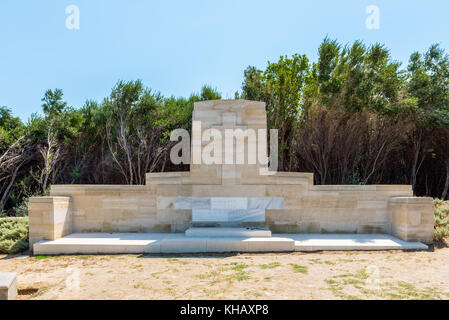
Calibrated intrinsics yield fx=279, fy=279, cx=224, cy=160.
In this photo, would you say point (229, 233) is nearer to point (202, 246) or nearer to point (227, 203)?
point (202, 246)

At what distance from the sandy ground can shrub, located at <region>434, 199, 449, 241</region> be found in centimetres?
68

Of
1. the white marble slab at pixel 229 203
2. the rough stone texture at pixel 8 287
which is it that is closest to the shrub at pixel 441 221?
the white marble slab at pixel 229 203

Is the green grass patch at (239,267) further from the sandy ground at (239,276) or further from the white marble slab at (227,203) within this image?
the white marble slab at (227,203)

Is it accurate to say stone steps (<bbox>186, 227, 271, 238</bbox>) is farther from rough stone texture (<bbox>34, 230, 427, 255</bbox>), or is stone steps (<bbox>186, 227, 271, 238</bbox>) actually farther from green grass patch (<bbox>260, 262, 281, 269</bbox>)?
green grass patch (<bbox>260, 262, 281, 269</bbox>)

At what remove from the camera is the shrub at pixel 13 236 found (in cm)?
683

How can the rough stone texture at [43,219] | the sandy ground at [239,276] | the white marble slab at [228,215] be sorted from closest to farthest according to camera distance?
the sandy ground at [239,276] < the rough stone texture at [43,219] < the white marble slab at [228,215]

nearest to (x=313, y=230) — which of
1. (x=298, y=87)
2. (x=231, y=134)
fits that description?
(x=231, y=134)

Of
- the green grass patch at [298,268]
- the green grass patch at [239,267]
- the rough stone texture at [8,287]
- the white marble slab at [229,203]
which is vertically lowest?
the green grass patch at [239,267]

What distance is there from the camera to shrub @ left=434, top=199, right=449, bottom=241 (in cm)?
718

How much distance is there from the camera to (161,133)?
1559 cm

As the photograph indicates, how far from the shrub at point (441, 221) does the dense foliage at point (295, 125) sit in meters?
3.85
